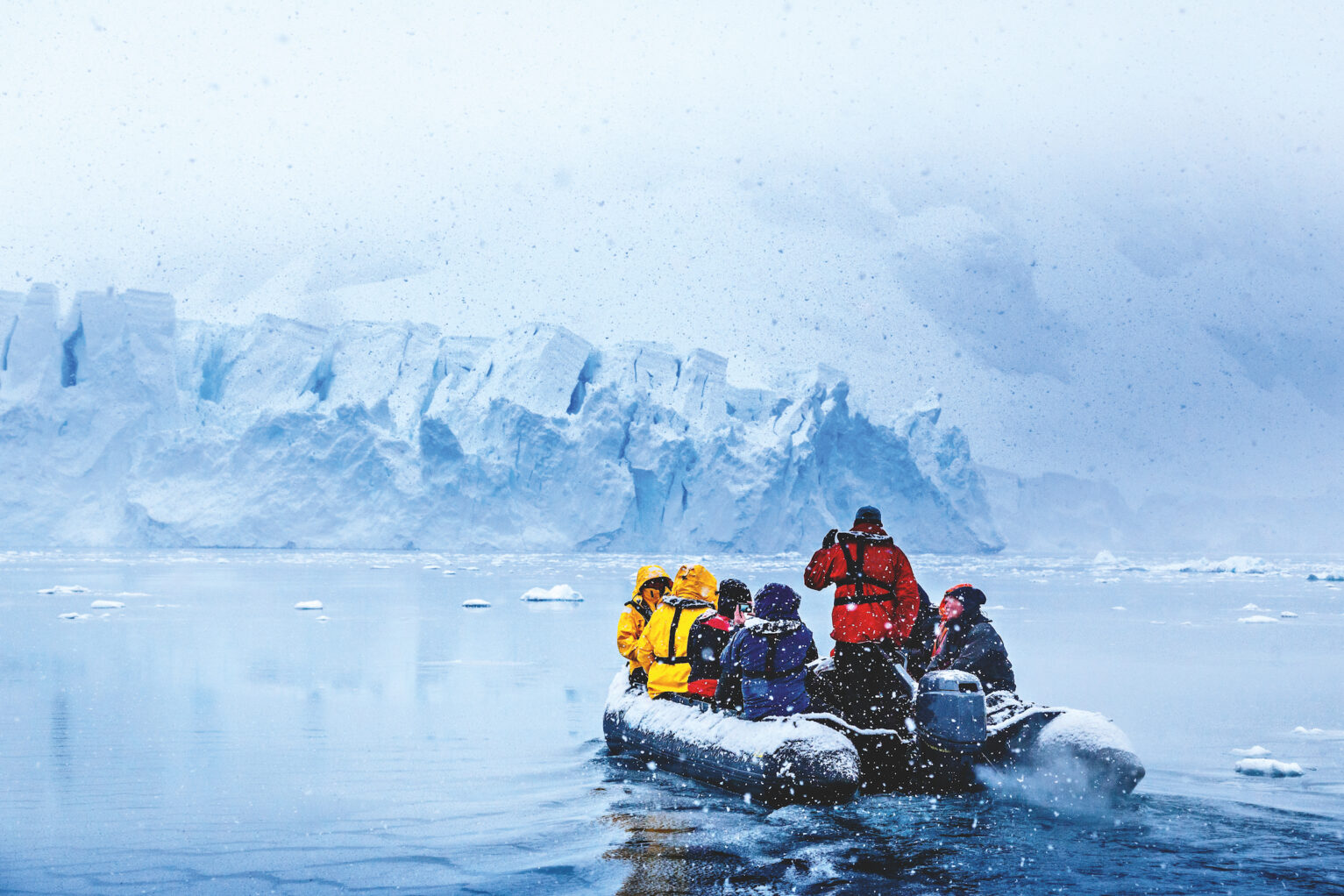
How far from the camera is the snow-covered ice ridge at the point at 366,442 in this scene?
152 feet

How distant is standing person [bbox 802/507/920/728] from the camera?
639 centimetres

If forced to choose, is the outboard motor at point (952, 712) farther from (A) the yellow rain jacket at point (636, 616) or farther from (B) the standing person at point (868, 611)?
(A) the yellow rain jacket at point (636, 616)

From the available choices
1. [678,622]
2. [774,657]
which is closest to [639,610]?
[678,622]

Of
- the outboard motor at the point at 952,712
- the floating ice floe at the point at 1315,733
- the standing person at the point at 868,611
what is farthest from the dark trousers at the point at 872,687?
the floating ice floe at the point at 1315,733

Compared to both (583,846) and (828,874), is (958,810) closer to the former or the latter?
(828,874)

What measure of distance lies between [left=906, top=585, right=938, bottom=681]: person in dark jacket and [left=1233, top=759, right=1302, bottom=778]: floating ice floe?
2.13m

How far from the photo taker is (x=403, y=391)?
A: 166 feet

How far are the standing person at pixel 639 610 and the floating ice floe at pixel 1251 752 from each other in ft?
13.8

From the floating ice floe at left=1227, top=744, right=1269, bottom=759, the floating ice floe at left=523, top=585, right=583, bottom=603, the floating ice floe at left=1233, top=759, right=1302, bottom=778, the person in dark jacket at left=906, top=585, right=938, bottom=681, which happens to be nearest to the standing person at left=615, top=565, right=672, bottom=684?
the person in dark jacket at left=906, top=585, right=938, bottom=681

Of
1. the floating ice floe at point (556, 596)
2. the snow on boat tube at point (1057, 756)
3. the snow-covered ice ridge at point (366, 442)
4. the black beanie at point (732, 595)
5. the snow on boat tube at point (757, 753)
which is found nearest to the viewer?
the snow on boat tube at point (757, 753)

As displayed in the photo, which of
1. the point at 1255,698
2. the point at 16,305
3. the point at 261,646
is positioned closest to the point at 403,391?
the point at 16,305

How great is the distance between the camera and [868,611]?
253 inches

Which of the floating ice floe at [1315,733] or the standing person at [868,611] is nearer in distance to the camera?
the standing person at [868,611]

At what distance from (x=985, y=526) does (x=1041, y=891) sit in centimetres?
5902
